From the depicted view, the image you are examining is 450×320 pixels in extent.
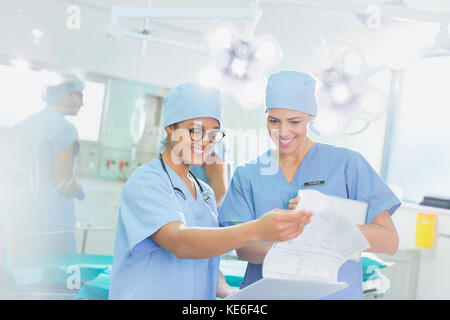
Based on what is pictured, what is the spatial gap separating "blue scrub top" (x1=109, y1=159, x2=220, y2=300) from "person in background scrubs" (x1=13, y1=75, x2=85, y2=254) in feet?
3.15

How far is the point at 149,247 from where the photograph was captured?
0.98 metres

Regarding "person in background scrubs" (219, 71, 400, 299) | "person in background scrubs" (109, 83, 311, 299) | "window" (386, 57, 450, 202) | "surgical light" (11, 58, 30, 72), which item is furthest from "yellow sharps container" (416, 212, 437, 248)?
"surgical light" (11, 58, 30, 72)

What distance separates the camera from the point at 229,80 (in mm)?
1911

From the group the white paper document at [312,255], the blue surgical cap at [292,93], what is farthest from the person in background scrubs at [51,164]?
the white paper document at [312,255]

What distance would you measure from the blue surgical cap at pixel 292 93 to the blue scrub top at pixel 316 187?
0.15 meters

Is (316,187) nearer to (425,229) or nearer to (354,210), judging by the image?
(354,210)

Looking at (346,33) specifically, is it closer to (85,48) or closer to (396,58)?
(396,58)

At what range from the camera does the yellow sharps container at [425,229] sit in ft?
9.71

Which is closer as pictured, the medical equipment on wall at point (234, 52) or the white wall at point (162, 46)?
the medical equipment on wall at point (234, 52)

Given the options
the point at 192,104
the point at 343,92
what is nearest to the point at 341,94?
the point at 343,92

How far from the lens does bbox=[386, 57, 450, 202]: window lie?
3.19 meters

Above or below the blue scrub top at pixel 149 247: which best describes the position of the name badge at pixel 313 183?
above

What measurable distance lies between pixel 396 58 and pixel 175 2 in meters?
1.19

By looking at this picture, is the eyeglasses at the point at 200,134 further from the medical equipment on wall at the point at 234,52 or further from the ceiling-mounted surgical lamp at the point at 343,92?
the ceiling-mounted surgical lamp at the point at 343,92
